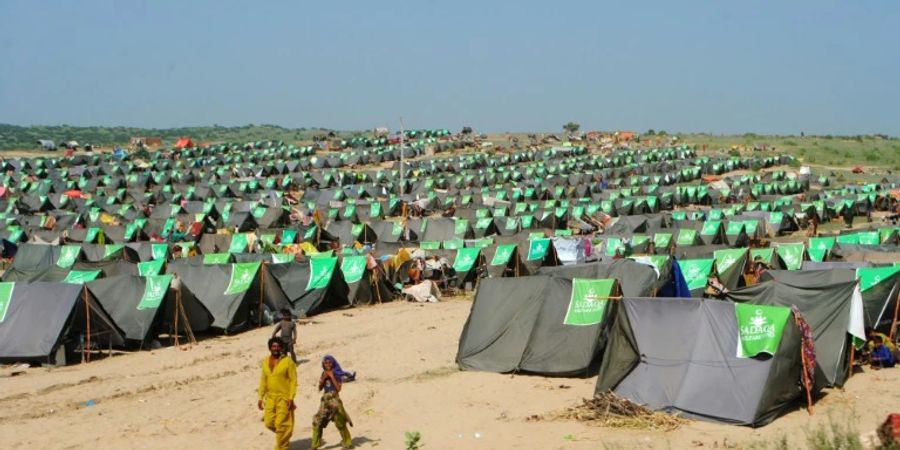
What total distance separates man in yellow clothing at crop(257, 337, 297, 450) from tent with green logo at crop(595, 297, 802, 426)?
4641mm

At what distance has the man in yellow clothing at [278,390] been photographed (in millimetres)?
10492

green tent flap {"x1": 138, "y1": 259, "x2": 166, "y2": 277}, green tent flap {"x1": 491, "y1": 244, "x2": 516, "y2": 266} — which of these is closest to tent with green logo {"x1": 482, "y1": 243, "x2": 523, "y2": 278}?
green tent flap {"x1": 491, "y1": 244, "x2": 516, "y2": 266}

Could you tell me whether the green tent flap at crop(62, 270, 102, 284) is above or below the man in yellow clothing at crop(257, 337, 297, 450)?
below

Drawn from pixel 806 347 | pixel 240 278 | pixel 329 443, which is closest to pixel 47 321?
pixel 240 278

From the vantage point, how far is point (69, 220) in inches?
1785

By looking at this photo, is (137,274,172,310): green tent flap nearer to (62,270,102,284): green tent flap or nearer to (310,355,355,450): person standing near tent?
(62,270,102,284): green tent flap

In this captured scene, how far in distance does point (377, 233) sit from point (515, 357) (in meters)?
22.9

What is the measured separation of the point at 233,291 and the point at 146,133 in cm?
13528

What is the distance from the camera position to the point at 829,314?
47.4 ft

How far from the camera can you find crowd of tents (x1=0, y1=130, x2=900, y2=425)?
13281mm

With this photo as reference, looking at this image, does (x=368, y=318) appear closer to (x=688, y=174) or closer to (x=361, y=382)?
(x=361, y=382)

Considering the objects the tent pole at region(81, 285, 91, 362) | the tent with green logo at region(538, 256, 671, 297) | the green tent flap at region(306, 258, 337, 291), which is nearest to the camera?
the tent with green logo at region(538, 256, 671, 297)

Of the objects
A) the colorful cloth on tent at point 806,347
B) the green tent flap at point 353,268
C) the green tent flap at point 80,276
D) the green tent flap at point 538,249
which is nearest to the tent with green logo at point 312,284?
the green tent flap at point 353,268

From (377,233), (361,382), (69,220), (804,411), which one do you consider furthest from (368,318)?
(69,220)
